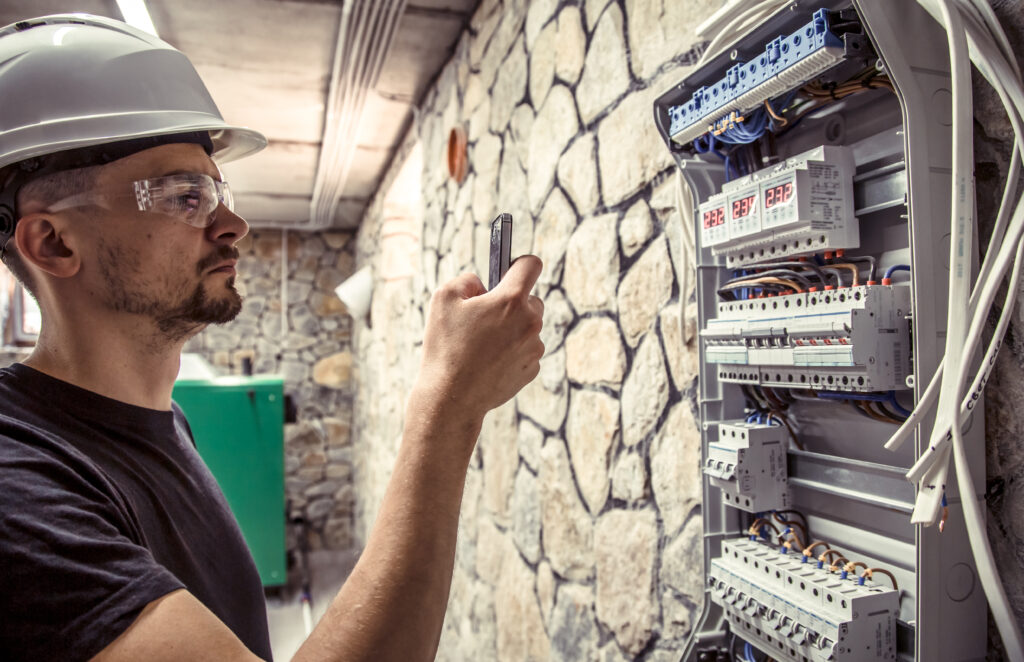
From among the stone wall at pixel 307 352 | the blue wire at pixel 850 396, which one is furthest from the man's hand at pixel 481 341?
the stone wall at pixel 307 352

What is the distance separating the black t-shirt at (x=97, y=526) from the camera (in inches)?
24.8

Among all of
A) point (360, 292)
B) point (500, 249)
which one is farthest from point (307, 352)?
point (500, 249)

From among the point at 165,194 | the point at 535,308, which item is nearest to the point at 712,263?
the point at 535,308

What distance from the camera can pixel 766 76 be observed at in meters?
0.83

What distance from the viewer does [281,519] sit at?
4.71 m

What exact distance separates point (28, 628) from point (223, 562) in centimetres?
47

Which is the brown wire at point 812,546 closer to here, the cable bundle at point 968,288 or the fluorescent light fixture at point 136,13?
the cable bundle at point 968,288

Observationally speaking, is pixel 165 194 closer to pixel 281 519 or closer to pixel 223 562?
pixel 223 562

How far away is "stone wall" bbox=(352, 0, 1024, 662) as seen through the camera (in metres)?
1.25

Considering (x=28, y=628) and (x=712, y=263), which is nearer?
(x=28, y=628)

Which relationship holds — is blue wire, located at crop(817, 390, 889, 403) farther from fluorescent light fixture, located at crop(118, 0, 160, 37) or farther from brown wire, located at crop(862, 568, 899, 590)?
fluorescent light fixture, located at crop(118, 0, 160, 37)

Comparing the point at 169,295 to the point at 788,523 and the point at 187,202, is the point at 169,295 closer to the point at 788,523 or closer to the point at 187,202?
the point at 187,202

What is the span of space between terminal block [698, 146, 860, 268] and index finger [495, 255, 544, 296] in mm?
325

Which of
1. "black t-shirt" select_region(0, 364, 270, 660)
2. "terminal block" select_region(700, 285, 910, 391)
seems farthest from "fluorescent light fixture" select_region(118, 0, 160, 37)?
"terminal block" select_region(700, 285, 910, 391)
